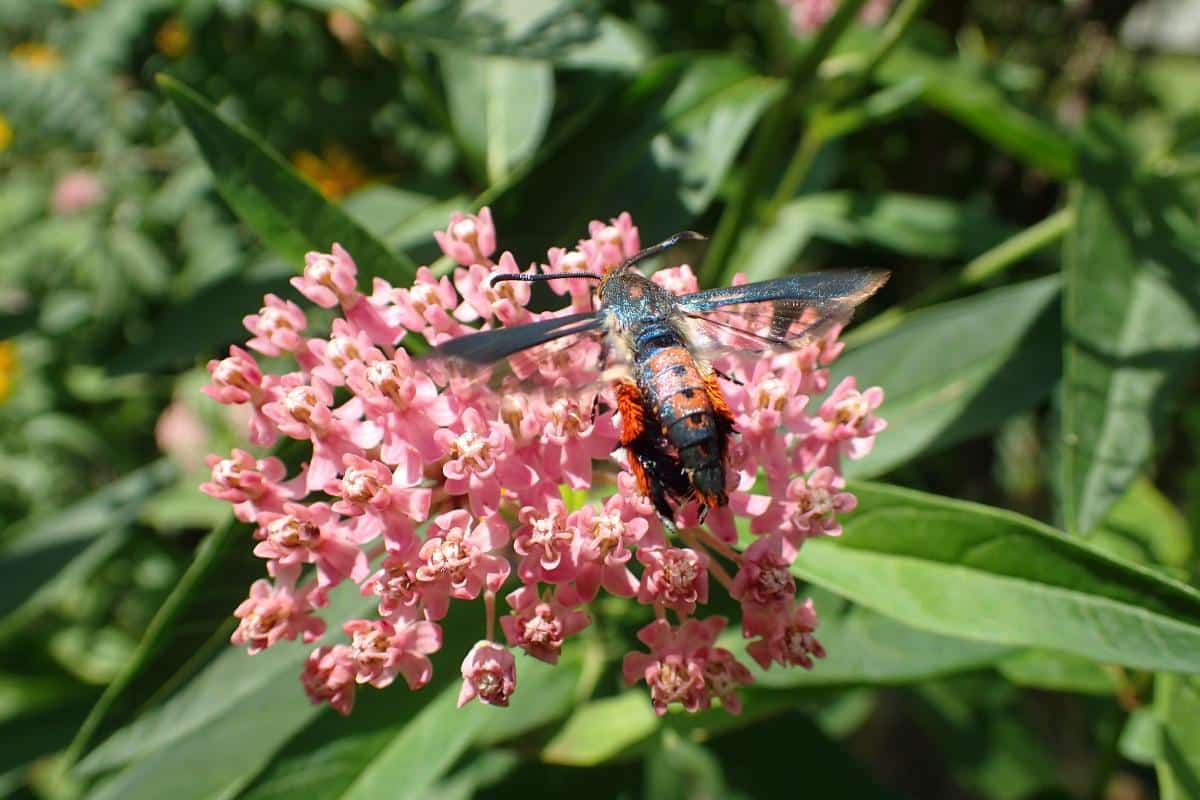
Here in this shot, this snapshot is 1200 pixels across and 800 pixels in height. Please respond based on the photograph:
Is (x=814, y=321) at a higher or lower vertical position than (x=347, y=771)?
higher

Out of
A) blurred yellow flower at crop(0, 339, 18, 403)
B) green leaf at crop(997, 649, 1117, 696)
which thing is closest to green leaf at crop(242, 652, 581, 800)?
green leaf at crop(997, 649, 1117, 696)

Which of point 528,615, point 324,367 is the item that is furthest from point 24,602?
point 528,615

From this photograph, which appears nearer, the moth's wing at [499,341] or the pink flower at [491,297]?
the moth's wing at [499,341]

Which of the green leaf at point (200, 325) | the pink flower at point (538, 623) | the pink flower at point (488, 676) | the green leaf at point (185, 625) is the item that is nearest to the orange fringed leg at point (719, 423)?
the pink flower at point (538, 623)

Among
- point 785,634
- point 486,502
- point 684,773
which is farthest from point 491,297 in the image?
point 684,773

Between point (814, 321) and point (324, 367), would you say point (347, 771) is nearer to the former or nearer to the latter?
point (324, 367)

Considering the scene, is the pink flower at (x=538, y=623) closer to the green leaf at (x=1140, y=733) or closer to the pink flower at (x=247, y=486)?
the pink flower at (x=247, y=486)
